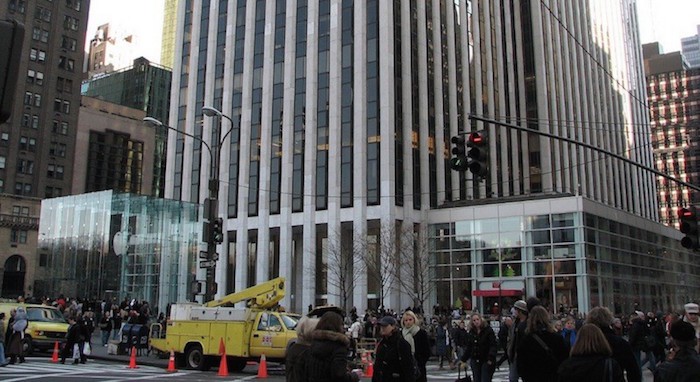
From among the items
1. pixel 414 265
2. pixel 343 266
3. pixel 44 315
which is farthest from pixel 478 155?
pixel 343 266

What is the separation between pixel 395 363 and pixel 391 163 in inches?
1722

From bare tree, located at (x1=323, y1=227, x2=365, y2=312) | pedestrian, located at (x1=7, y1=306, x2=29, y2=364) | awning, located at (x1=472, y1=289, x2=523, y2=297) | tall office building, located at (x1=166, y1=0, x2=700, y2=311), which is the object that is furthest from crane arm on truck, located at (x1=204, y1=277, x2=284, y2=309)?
bare tree, located at (x1=323, y1=227, x2=365, y2=312)

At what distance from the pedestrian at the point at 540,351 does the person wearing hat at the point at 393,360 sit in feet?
4.07

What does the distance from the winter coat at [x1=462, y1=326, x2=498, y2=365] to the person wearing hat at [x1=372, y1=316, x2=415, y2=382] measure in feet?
15.2

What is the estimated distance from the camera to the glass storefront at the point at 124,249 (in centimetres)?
3809

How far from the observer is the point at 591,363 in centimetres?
567

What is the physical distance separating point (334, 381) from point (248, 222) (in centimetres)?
5337

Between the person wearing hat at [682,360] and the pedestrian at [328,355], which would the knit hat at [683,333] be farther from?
the pedestrian at [328,355]

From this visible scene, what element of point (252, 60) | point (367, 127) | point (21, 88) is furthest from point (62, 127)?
point (367, 127)

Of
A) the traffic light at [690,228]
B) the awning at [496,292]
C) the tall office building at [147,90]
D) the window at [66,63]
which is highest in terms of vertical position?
the tall office building at [147,90]

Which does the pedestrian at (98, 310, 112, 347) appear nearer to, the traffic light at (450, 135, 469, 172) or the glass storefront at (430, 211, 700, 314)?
the traffic light at (450, 135, 469, 172)

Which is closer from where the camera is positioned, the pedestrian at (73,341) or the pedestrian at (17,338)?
the pedestrian at (17,338)

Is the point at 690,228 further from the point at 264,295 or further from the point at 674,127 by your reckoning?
the point at 674,127

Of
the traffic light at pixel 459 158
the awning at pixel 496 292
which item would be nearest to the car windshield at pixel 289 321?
the traffic light at pixel 459 158
